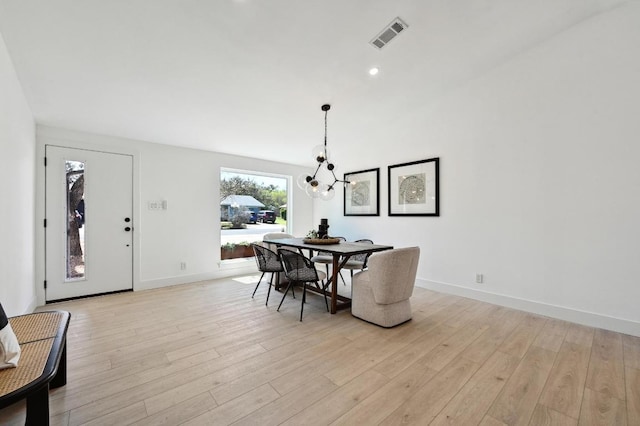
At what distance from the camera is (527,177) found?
10.9 ft

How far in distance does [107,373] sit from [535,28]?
5164mm

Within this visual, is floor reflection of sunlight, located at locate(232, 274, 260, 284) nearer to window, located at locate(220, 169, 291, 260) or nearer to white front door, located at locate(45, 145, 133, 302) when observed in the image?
window, located at locate(220, 169, 291, 260)

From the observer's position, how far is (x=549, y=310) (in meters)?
3.15

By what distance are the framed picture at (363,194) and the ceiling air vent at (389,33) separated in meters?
2.28

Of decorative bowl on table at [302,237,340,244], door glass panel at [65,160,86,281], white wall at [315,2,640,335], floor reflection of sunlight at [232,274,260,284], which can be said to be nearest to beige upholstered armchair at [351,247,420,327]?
→ decorative bowl on table at [302,237,340,244]

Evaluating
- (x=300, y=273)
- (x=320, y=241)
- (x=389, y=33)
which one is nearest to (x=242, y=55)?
(x=389, y=33)

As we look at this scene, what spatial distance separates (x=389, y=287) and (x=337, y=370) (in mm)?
1007

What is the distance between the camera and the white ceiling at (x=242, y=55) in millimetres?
2252

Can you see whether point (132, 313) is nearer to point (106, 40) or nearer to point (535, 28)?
point (106, 40)

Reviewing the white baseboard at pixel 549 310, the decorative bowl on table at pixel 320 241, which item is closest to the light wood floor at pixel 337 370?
the white baseboard at pixel 549 310

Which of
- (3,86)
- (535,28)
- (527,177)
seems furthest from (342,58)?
(3,86)

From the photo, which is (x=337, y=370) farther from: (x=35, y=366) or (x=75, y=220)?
(x=75, y=220)

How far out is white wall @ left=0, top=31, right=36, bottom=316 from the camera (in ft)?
6.92

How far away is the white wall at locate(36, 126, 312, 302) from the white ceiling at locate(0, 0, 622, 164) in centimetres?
23
